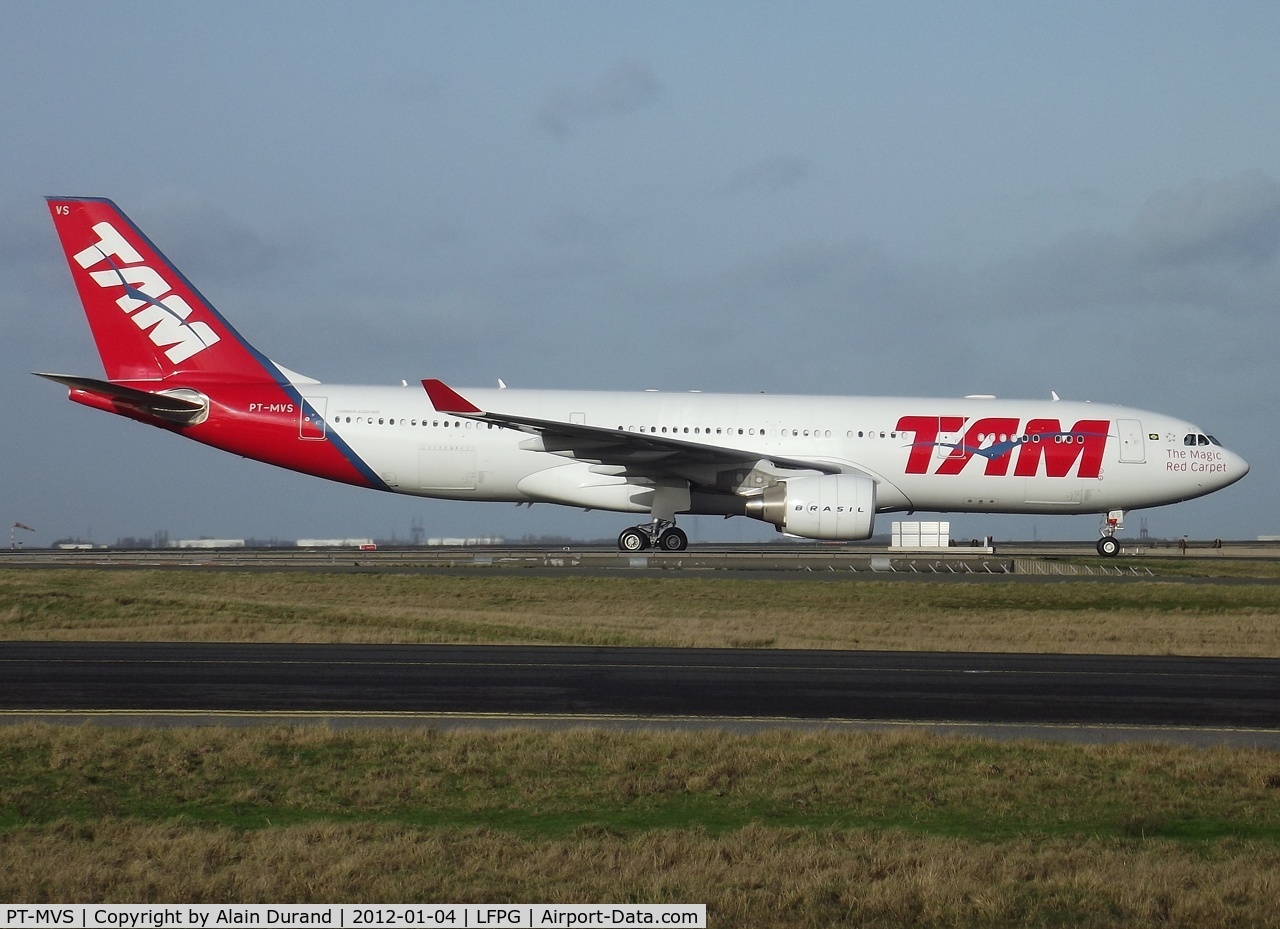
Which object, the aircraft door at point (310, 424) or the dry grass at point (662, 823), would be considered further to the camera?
the aircraft door at point (310, 424)

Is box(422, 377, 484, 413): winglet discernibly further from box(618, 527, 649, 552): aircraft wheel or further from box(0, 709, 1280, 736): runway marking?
box(0, 709, 1280, 736): runway marking

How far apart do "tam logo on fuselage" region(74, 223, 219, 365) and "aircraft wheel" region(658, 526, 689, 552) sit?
1233 cm

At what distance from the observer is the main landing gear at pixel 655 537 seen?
33.4 meters

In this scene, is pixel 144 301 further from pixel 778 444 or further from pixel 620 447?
pixel 778 444

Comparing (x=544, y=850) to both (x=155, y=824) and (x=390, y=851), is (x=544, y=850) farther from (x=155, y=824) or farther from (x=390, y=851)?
(x=155, y=824)

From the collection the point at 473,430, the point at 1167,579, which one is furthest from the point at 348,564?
the point at 1167,579

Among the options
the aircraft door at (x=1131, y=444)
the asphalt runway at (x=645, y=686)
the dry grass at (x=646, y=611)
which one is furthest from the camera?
the aircraft door at (x=1131, y=444)

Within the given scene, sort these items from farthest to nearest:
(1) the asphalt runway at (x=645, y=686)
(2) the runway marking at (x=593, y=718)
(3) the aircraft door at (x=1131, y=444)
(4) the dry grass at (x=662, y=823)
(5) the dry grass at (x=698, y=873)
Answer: (3) the aircraft door at (x=1131, y=444) → (1) the asphalt runway at (x=645, y=686) → (2) the runway marking at (x=593, y=718) → (4) the dry grass at (x=662, y=823) → (5) the dry grass at (x=698, y=873)

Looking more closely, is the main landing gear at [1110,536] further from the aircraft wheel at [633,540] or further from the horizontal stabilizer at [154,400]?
the horizontal stabilizer at [154,400]

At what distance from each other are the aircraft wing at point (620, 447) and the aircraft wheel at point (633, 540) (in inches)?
99.3

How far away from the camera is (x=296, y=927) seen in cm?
649

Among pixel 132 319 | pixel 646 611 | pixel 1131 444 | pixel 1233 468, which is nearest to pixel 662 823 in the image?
pixel 646 611

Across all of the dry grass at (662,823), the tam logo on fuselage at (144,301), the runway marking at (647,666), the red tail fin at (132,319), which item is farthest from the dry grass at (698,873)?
the tam logo on fuselage at (144,301)

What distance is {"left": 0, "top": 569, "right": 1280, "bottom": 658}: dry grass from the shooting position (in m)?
19.8
